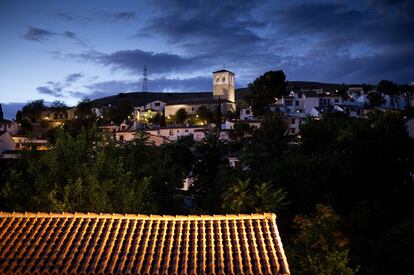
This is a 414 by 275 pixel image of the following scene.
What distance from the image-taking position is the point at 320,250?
1438cm

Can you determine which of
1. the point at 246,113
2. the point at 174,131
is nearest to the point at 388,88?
the point at 246,113

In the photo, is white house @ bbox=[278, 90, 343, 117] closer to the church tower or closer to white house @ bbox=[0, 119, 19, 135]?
the church tower

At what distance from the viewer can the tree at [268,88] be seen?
76.1m

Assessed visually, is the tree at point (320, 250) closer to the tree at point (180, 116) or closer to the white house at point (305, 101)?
the white house at point (305, 101)

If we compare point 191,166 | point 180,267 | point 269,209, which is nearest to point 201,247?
point 180,267

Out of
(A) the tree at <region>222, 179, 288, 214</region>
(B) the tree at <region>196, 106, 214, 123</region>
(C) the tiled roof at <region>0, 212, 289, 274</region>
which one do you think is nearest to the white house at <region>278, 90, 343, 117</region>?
(B) the tree at <region>196, 106, 214, 123</region>

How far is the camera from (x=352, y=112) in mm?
65875

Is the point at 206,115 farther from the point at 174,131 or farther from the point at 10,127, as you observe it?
the point at 10,127

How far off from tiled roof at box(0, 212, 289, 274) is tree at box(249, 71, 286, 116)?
2561 inches

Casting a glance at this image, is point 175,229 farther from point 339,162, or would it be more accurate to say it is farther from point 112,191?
point 339,162

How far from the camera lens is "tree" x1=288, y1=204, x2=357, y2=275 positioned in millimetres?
13352

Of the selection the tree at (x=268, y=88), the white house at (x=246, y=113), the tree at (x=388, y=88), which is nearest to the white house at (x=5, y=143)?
the white house at (x=246, y=113)

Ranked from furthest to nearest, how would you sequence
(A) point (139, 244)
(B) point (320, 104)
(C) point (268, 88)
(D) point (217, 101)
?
1. (D) point (217, 101)
2. (C) point (268, 88)
3. (B) point (320, 104)
4. (A) point (139, 244)

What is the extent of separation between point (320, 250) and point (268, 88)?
2633 inches
